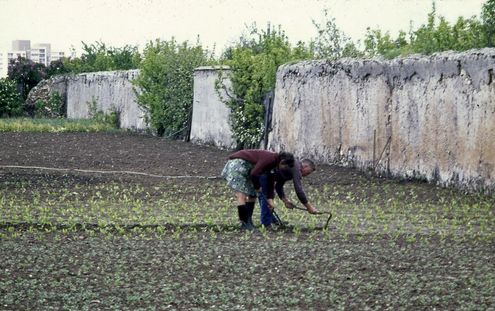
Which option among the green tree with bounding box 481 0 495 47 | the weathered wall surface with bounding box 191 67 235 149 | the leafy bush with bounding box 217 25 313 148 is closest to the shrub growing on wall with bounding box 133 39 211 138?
the weathered wall surface with bounding box 191 67 235 149

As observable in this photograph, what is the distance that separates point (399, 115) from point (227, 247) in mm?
8510

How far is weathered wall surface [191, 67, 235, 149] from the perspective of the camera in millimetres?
29984

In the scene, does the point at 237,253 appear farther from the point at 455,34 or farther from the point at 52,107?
the point at 52,107

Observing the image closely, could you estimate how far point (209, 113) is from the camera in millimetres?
31406

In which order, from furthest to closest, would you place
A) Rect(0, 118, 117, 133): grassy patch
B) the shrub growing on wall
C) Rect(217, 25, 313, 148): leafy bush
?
Rect(0, 118, 117, 133): grassy patch → the shrub growing on wall → Rect(217, 25, 313, 148): leafy bush

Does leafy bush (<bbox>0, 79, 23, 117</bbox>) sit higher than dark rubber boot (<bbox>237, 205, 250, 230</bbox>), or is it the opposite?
leafy bush (<bbox>0, 79, 23, 117</bbox>)

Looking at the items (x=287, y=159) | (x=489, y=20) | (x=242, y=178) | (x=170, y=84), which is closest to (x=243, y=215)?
(x=242, y=178)

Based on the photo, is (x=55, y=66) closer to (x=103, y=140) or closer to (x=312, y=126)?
(x=103, y=140)

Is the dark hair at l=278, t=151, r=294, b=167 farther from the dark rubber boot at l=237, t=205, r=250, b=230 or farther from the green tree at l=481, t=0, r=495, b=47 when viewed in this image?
the green tree at l=481, t=0, r=495, b=47

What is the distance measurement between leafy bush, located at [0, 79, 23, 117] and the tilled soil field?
25950 millimetres

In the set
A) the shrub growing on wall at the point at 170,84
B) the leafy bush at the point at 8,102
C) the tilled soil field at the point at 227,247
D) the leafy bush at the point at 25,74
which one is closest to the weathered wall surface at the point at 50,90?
the leafy bush at the point at 8,102

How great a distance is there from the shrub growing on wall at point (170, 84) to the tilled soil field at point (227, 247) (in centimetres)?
1251

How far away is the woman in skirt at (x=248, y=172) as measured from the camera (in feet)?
46.7

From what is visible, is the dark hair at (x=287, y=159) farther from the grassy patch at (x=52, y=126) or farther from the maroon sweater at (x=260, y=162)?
the grassy patch at (x=52, y=126)
